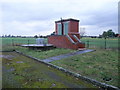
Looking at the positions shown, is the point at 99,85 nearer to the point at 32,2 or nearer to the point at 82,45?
the point at 82,45

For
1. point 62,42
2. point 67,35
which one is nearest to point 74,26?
point 67,35

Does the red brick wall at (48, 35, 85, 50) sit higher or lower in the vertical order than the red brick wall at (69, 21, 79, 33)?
lower

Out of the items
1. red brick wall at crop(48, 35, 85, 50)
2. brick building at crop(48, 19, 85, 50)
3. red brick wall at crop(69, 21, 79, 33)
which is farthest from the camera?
red brick wall at crop(69, 21, 79, 33)

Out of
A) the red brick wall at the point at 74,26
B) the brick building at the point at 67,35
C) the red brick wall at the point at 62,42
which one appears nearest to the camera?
the red brick wall at the point at 62,42

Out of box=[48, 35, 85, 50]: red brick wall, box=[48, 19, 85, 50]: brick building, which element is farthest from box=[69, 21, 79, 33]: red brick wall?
box=[48, 35, 85, 50]: red brick wall

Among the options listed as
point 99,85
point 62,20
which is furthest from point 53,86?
point 62,20

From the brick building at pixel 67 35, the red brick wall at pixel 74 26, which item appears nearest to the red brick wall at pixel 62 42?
the brick building at pixel 67 35

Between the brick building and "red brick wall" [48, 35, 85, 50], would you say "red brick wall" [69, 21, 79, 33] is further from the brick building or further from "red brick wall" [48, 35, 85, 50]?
"red brick wall" [48, 35, 85, 50]

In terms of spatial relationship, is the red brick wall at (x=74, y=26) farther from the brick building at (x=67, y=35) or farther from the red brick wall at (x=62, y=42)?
the red brick wall at (x=62, y=42)

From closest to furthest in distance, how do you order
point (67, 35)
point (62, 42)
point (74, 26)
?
point (67, 35) → point (62, 42) → point (74, 26)

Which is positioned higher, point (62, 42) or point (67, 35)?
point (67, 35)

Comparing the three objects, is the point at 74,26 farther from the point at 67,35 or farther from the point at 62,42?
the point at 62,42

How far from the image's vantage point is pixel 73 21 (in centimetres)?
1251

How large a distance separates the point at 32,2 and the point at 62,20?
3864 mm
